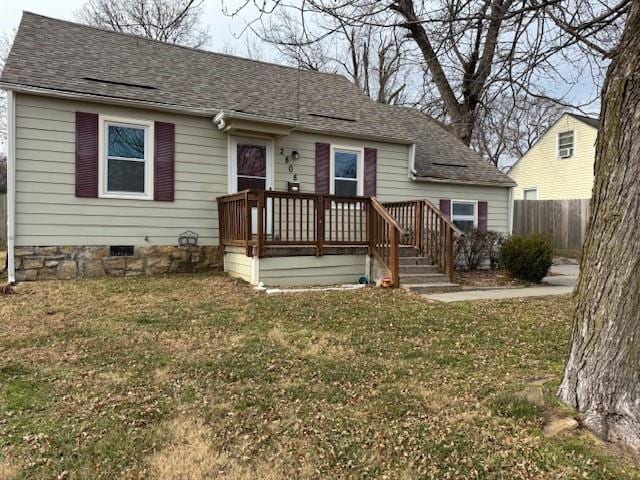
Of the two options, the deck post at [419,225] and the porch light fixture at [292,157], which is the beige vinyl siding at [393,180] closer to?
the porch light fixture at [292,157]

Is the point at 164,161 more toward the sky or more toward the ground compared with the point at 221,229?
more toward the sky

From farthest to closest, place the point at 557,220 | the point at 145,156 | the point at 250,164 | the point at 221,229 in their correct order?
the point at 557,220, the point at 250,164, the point at 221,229, the point at 145,156

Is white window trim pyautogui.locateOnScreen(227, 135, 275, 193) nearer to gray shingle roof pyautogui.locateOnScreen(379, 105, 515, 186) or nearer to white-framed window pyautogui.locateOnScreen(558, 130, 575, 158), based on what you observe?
gray shingle roof pyautogui.locateOnScreen(379, 105, 515, 186)

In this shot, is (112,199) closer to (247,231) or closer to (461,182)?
(247,231)

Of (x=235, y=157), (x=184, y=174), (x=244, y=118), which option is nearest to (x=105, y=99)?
(x=184, y=174)

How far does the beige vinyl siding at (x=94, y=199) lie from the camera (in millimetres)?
7488

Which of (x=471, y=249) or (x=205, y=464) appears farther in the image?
(x=471, y=249)

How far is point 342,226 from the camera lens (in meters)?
8.19

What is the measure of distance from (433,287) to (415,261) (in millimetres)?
838

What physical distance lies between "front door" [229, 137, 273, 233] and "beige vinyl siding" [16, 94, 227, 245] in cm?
20

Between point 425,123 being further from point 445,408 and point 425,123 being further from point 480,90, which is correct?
point 445,408

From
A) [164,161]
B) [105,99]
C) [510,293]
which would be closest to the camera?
[510,293]

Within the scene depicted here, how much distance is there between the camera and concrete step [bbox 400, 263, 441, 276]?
26.0ft

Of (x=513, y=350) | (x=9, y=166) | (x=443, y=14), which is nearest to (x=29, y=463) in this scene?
(x=513, y=350)
